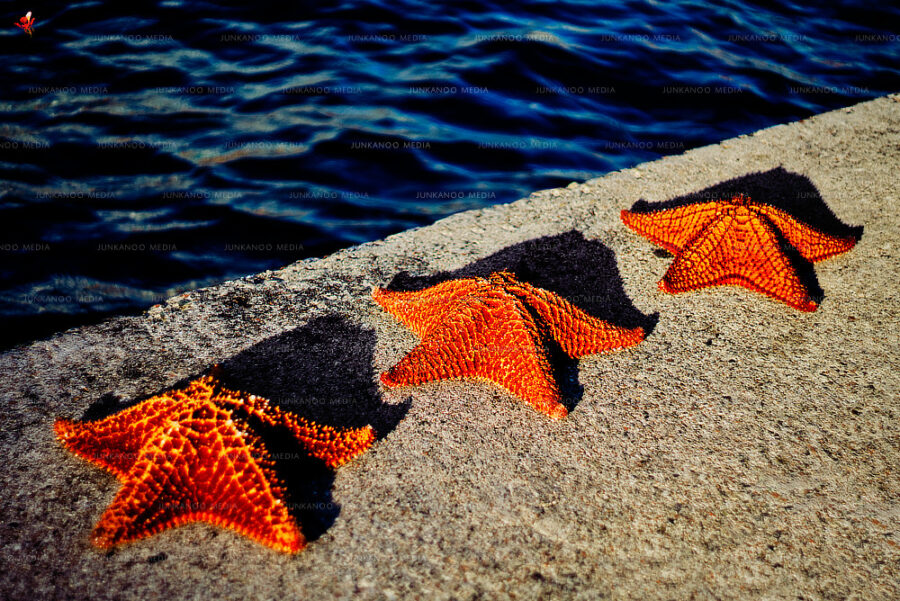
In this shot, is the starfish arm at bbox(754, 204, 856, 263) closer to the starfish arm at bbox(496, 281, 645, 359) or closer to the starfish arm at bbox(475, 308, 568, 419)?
the starfish arm at bbox(496, 281, 645, 359)

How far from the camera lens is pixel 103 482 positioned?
292 centimetres

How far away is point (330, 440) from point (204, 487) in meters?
0.56

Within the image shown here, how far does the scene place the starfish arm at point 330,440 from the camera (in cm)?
280

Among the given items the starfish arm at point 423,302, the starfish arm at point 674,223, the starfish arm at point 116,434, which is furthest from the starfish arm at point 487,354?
the starfish arm at point 674,223

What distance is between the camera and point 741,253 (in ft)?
13.3

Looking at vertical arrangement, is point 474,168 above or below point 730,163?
below

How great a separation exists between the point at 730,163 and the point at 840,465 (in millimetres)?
3383

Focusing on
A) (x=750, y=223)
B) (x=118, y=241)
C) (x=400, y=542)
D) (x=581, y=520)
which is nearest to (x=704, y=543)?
(x=581, y=520)

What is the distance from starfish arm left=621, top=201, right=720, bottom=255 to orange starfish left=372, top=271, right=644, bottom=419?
3.68 ft

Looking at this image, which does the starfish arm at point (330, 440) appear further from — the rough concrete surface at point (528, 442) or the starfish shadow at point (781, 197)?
the starfish shadow at point (781, 197)

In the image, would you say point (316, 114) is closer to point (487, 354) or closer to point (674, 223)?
point (674, 223)

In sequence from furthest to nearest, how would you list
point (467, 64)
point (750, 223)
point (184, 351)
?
point (467, 64) < point (750, 223) < point (184, 351)

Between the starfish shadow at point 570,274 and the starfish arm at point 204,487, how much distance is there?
1.80m

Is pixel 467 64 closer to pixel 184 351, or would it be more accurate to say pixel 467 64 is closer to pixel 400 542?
pixel 184 351
